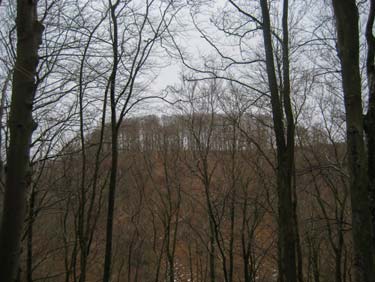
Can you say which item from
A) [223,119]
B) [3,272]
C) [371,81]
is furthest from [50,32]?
[223,119]

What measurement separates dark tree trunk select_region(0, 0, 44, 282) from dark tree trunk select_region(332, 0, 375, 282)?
2.69 meters

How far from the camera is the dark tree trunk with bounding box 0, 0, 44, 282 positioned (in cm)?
286

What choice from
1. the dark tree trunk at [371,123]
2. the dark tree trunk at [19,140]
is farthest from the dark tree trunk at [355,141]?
the dark tree trunk at [19,140]

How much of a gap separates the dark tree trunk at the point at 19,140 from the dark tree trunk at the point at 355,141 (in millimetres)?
2687

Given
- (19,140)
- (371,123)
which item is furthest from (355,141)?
(19,140)

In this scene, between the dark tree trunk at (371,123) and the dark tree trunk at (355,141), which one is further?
the dark tree trunk at (371,123)

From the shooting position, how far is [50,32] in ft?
21.7

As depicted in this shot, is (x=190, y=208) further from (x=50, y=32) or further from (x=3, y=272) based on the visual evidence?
(x=3, y=272)

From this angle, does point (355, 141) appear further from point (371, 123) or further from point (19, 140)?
point (19, 140)

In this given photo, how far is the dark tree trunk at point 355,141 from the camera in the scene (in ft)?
9.20

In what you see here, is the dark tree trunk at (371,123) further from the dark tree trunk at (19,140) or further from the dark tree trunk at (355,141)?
the dark tree trunk at (19,140)

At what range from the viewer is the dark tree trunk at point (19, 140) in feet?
9.38

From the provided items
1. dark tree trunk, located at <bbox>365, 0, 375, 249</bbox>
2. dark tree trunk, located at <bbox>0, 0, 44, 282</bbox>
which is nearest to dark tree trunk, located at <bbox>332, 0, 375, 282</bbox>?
dark tree trunk, located at <bbox>365, 0, 375, 249</bbox>

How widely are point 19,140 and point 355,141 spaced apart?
2.78m
